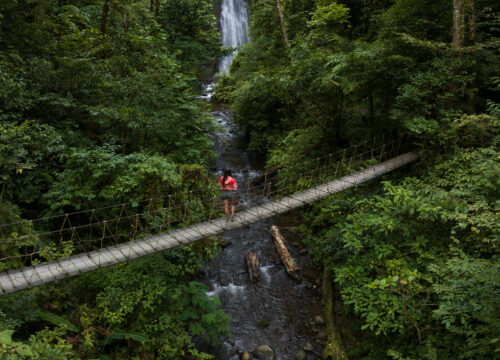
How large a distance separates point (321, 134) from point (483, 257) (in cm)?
658

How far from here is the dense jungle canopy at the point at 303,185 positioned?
12.7ft

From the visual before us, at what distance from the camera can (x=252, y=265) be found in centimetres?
683

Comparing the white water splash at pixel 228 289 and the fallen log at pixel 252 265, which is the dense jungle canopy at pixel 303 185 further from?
the fallen log at pixel 252 265

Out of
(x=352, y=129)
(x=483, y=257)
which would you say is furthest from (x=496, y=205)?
(x=352, y=129)

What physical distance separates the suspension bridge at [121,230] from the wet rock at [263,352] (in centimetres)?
236

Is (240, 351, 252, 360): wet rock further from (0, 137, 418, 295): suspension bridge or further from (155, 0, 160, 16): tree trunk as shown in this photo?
(155, 0, 160, 16): tree trunk

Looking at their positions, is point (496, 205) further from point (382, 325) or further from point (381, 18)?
point (381, 18)

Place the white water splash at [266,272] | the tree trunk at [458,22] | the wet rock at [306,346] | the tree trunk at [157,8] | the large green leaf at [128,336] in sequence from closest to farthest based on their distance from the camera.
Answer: the large green leaf at [128,336]
the wet rock at [306,346]
the tree trunk at [458,22]
the white water splash at [266,272]
the tree trunk at [157,8]

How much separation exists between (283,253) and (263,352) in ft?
8.53

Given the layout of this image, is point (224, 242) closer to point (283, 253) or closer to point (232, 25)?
point (283, 253)

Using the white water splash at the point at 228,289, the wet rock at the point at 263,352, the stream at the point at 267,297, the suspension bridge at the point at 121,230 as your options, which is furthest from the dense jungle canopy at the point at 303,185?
the wet rock at the point at 263,352

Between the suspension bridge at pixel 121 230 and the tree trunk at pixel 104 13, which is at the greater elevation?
the tree trunk at pixel 104 13

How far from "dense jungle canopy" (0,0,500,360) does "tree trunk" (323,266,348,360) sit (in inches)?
3.6

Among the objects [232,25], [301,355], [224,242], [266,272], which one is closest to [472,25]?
[266,272]
